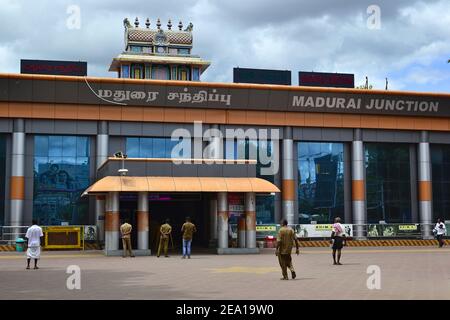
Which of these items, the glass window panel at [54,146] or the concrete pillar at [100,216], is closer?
the concrete pillar at [100,216]

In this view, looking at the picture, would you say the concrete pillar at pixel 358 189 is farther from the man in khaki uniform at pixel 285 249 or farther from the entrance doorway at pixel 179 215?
the man in khaki uniform at pixel 285 249

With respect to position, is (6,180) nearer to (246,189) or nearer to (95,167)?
(95,167)

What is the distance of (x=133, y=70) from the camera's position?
53031mm

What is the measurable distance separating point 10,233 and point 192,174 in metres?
12.4

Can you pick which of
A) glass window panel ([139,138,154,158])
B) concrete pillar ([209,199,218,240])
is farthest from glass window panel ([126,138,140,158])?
concrete pillar ([209,199,218,240])

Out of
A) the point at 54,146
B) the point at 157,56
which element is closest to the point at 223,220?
the point at 54,146

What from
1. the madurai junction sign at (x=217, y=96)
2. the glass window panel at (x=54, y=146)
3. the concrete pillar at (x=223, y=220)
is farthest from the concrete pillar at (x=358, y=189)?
the glass window panel at (x=54, y=146)

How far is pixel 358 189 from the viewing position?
142 feet

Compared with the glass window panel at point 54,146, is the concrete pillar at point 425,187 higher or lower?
lower

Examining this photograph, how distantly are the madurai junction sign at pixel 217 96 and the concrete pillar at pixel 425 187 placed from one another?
88.6 inches

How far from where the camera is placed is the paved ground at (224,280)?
15.2m

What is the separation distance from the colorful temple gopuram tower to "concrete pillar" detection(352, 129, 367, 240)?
16.2m
